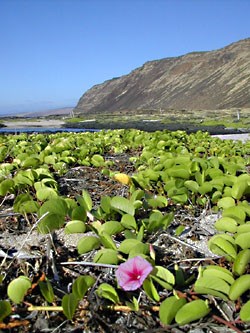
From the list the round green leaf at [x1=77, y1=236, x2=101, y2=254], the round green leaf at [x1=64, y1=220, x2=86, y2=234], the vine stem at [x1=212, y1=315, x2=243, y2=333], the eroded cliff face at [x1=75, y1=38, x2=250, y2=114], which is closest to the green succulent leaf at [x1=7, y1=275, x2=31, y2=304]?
the round green leaf at [x1=77, y1=236, x2=101, y2=254]

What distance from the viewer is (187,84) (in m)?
77.3

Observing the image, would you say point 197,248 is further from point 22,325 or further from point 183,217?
point 22,325

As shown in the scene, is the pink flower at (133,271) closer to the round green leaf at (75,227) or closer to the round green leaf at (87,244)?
the round green leaf at (87,244)

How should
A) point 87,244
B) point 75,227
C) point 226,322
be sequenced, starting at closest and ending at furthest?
point 226,322 < point 87,244 < point 75,227

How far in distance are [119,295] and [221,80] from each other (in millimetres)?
72862

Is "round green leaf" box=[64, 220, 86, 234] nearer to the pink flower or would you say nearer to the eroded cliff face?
the pink flower

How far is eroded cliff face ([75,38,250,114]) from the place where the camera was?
65250mm

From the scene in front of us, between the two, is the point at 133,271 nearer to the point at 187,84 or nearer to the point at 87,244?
the point at 87,244

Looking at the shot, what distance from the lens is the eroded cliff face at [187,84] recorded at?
65.2m

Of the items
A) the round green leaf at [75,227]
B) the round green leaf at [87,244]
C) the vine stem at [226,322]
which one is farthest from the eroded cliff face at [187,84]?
the vine stem at [226,322]

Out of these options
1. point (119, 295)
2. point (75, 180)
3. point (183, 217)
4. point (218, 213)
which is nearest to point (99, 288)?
point (119, 295)

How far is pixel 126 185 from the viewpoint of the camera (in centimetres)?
199

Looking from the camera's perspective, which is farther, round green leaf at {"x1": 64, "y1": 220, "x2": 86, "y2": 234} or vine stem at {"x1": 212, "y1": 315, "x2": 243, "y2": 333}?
round green leaf at {"x1": 64, "y1": 220, "x2": 86, "y2": 234}

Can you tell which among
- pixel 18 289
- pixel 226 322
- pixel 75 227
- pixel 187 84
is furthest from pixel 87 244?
pixel 187 84
